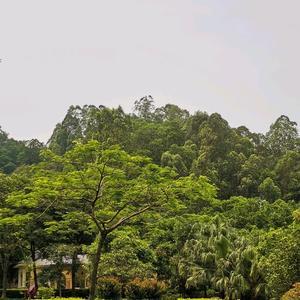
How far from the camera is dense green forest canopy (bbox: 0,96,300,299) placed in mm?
15859

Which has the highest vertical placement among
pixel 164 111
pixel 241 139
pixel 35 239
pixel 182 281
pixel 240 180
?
pixel 164 111

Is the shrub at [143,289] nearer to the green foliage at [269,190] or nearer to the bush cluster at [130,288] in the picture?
the bush cluster at [130,288]

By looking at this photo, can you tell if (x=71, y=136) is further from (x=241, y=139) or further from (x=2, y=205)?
(x=2, y=205)

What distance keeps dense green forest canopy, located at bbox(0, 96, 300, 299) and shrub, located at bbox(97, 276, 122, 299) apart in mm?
75

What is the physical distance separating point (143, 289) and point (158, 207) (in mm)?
11869

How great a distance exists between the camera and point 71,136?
213ft

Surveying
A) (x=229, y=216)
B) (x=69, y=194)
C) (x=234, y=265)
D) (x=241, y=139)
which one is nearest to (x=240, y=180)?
(x=241, y=139)

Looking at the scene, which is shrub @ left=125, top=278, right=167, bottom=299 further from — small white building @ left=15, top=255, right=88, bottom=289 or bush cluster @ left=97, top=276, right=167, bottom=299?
small white building @ left=15, top=255, right=88, bottom=289

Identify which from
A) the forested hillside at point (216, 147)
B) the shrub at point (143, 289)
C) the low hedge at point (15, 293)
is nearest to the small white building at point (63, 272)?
the low hedge at point (15, 293)

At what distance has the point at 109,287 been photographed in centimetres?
2744

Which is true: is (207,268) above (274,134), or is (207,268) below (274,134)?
below

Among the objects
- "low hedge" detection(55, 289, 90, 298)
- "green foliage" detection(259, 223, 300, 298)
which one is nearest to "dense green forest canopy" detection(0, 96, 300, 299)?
"green foliage" detection(259, 223, 300, 298)

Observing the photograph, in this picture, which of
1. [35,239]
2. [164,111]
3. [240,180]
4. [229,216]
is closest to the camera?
[35,239]

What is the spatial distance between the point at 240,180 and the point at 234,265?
2701 centimetres
